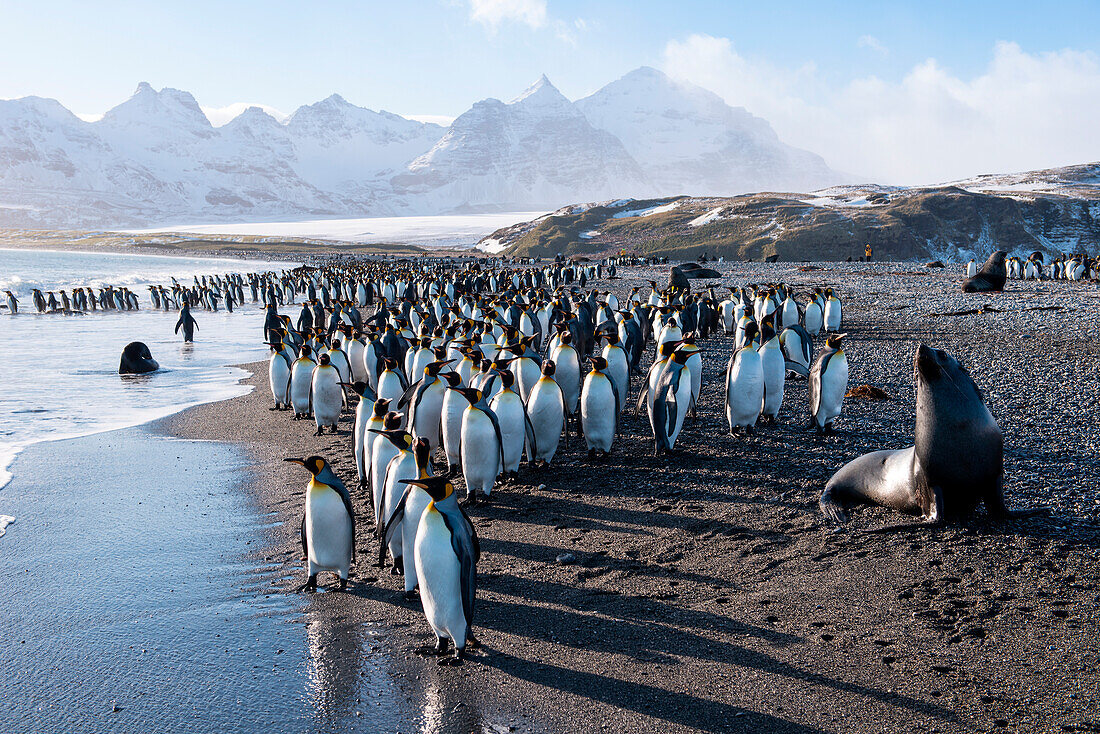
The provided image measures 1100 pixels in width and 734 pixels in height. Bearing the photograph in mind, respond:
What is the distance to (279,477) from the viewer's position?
289 inches

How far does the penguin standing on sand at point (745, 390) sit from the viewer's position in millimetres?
7613

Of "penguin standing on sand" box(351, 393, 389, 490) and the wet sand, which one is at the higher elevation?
"penguin standing on sand" box(351, 393, 389, 490)

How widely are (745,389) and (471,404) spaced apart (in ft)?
10.3

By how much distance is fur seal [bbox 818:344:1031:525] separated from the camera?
4.67 meters

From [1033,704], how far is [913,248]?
5763 centimetres

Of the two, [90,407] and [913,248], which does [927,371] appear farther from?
[913,248]

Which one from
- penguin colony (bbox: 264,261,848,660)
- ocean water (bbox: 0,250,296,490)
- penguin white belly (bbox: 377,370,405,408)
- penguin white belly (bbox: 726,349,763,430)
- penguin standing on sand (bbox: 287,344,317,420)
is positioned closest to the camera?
penguin colony (bbox: 264,261,848,660)

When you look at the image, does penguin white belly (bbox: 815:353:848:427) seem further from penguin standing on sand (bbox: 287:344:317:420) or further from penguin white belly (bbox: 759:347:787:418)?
penguin standing on sand (bbox: 287:344:317:420)

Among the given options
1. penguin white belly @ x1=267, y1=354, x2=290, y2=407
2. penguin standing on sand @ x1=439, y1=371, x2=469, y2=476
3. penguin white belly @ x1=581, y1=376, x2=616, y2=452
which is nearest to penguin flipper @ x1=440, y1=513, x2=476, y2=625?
penguin standing on sand @ x1=439, y1=371, x2=469, y2=476

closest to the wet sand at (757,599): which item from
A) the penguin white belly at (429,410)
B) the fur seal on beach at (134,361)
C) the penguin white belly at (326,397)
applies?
the penguin white belly at (429,410)

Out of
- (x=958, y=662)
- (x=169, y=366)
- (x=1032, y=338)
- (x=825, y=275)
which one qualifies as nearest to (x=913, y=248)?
(x=825, y=275)

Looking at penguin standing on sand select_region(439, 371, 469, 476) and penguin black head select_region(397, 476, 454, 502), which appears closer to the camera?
A: penguin black head select_region(397, 476, 454, 502)

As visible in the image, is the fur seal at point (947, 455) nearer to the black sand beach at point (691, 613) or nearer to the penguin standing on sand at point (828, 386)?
the black sand beach at point (691, 613)

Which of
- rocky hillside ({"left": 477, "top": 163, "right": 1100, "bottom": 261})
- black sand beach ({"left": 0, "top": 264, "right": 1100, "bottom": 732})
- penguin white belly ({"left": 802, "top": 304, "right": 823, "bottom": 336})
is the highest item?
rocky hillside ({"left": 477, "top": 163, "right": 1100, "bottom": 261})
